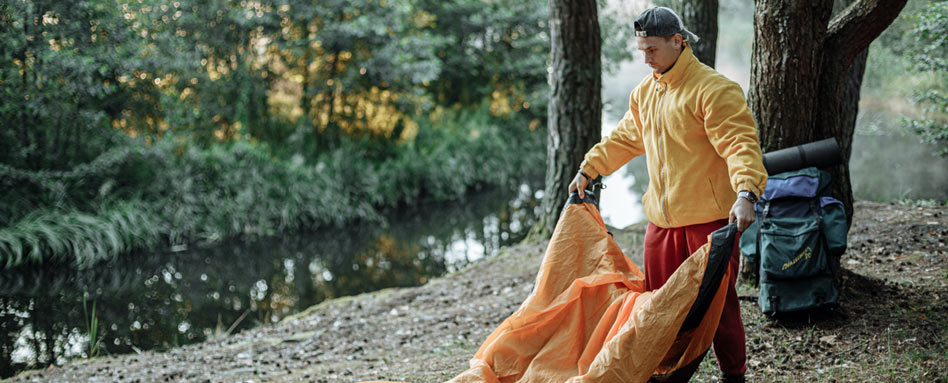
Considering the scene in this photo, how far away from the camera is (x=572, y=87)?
5.81 meters

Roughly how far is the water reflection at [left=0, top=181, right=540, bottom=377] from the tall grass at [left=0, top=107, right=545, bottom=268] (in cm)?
31

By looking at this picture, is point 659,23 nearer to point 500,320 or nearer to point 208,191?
point 500,320

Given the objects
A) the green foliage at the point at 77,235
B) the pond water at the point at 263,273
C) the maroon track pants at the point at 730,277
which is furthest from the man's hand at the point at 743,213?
Result: the green foliage at the point at 77,235

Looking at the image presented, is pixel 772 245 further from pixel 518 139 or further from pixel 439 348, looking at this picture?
pixel 518 139

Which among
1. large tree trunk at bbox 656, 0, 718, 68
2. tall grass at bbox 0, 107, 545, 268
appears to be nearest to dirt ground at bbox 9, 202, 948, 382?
large tree trunk at bbox 656, 0, 718, 68

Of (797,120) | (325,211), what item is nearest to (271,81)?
(325,211)

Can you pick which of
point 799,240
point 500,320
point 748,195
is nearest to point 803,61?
point 799,240

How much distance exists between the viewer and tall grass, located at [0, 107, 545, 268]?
816 cm

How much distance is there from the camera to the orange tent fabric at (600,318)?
2330 millimetres

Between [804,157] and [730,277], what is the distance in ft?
4.02

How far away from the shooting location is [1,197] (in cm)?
806

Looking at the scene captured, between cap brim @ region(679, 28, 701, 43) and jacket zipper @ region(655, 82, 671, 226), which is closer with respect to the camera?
cap brim @ region(679, 28, 701, 43)

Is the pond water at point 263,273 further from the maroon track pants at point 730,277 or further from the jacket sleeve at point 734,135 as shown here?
the jacket sleeve at point 734,135

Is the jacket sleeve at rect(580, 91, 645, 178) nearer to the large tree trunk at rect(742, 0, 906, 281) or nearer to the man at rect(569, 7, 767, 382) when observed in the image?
the man at rect(569, 7, 767, 382)
